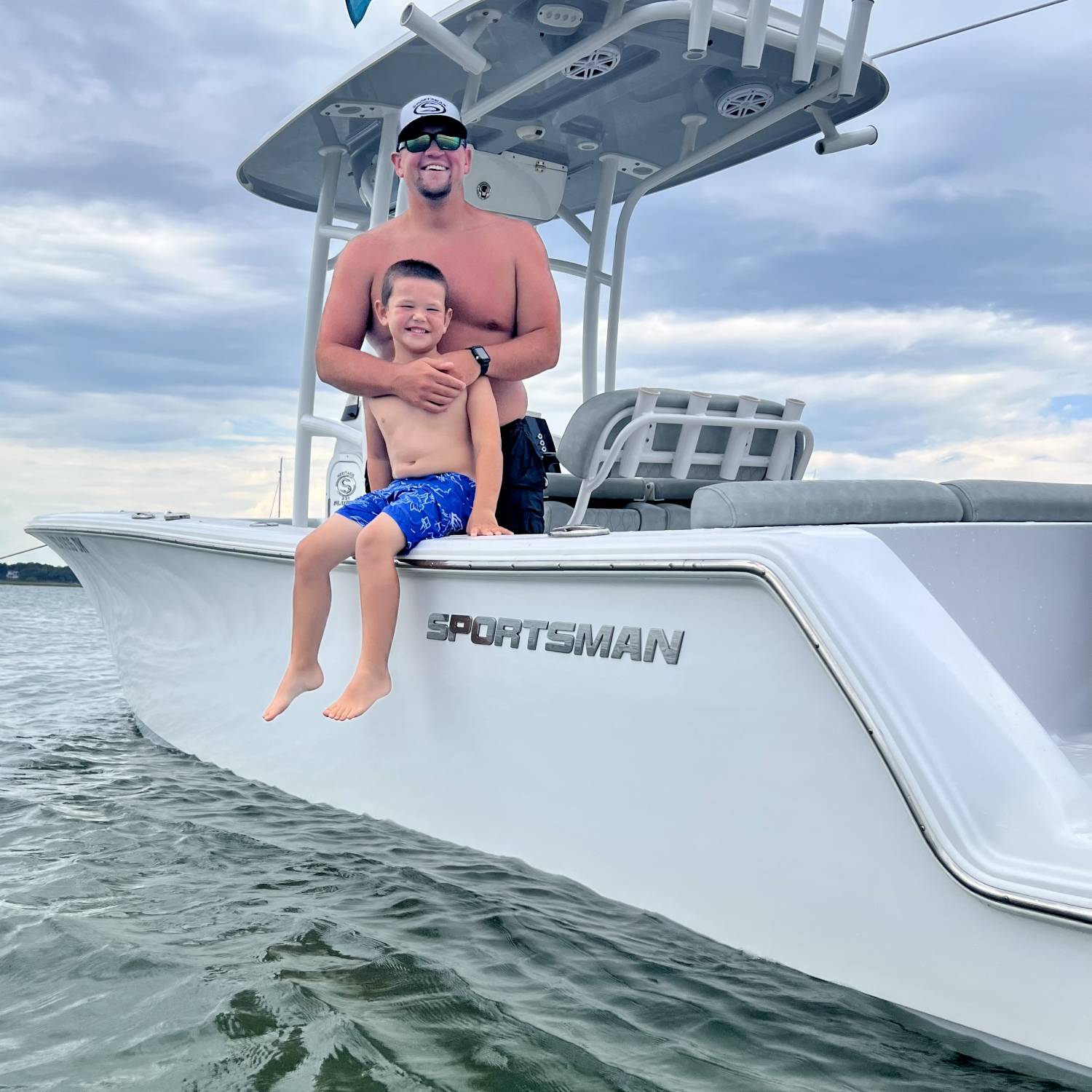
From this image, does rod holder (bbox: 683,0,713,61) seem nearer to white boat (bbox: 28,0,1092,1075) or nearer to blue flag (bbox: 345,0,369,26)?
white boat (bbox: 28,0,1092,1075)

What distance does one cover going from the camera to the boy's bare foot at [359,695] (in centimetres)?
262

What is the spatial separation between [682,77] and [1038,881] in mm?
3649

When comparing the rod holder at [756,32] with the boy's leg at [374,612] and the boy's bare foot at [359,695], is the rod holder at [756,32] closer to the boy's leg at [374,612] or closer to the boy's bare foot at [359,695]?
the boy's leg at [374,612]

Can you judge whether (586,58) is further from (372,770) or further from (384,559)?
(372,770)

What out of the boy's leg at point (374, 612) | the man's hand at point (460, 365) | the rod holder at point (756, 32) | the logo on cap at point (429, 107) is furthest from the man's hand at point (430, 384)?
the rod holder at point (756, 32)

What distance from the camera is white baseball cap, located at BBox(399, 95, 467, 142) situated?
118 inches

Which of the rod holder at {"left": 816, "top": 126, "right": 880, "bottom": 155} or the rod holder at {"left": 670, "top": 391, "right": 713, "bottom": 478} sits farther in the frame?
the rod holder at {"left": 816, "top": 126, "right": 880, "bottom": 155}

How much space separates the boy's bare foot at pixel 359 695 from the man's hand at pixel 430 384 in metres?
0.70

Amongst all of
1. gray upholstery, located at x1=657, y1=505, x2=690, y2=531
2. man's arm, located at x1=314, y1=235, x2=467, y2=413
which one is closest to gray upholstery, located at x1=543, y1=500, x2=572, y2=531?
gray upholstery, located at x1=657, y1=505, x2=690, y2=531

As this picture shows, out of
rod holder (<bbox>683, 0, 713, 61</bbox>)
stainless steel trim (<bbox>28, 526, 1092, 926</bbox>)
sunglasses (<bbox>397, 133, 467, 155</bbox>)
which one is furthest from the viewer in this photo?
rod holder (<bbox>683, 0, 713, 61</bbox>)

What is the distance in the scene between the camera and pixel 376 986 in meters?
2.07

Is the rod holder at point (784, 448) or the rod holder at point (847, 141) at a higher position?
the rod holder at point (847, 141)

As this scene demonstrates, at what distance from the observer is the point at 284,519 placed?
465 cm

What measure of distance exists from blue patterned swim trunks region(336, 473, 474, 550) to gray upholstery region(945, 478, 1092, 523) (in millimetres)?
1177
